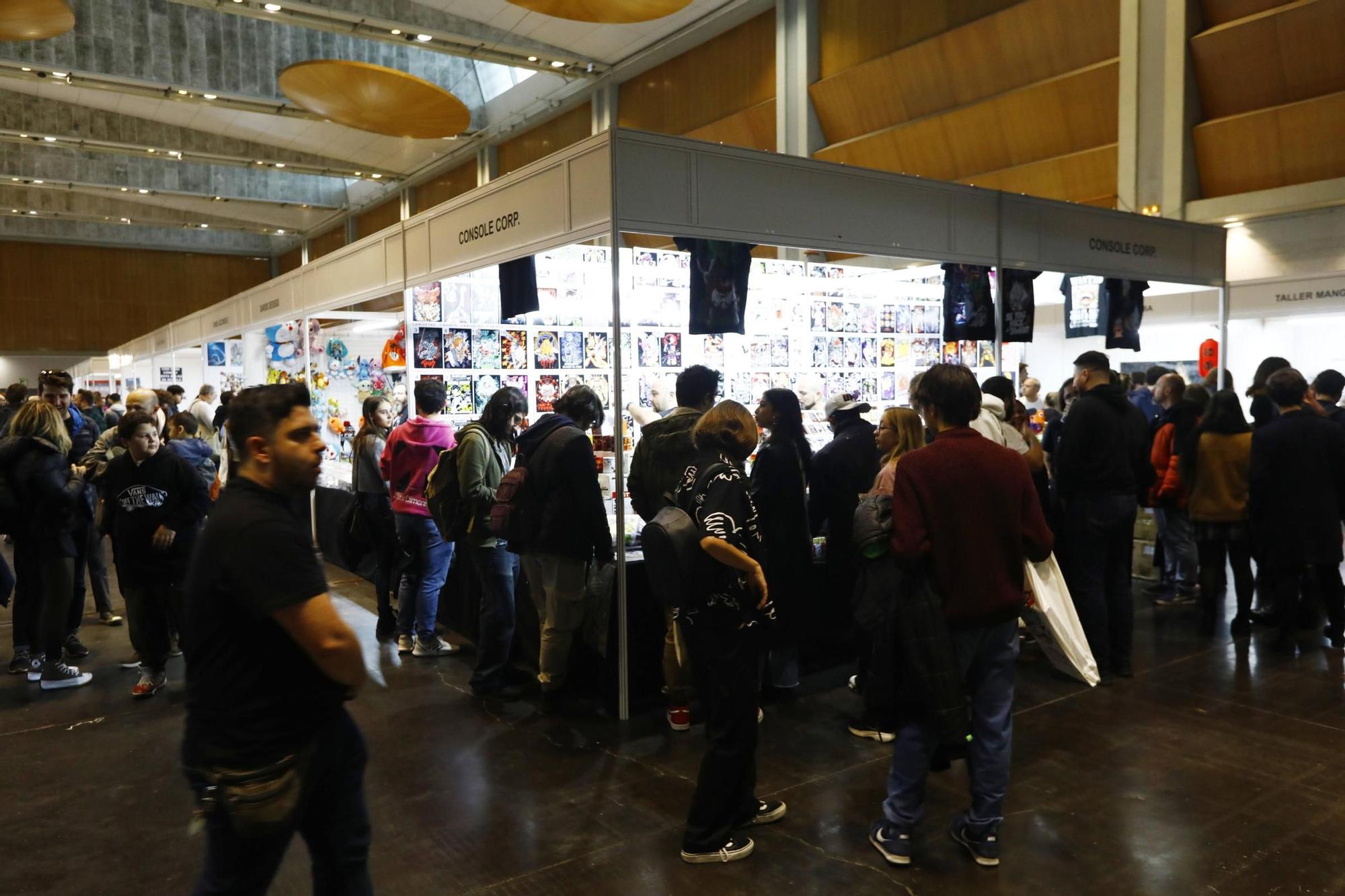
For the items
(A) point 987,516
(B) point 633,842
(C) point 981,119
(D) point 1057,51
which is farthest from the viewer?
(C) point 981,119

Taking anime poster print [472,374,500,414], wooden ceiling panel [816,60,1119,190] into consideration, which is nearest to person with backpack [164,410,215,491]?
anime poster print [472,374,500,414]

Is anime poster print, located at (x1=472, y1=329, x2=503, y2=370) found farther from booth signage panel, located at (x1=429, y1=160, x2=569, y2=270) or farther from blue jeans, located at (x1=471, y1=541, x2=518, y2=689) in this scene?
blue jeans, located at (x1=471, y1=541, x2=518, y2=689)

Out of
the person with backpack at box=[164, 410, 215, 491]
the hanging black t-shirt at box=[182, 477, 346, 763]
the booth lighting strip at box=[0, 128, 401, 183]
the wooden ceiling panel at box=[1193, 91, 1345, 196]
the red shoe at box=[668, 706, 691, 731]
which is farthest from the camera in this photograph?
the booth lighting strip at box=[0, 128, 401, 183]

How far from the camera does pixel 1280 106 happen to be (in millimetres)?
7406

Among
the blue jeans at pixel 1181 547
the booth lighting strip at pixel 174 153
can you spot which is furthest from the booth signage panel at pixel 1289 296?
the booth lighting strip at pixel 174 153

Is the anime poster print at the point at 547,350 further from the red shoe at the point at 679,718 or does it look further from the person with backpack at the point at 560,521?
the red shoe at the point at 679,718

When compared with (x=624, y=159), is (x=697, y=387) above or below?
below

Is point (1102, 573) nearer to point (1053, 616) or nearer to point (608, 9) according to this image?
point (1053, 616)

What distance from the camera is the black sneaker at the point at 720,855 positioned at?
9.44 ft

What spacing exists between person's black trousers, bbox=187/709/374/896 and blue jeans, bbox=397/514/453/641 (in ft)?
11.2

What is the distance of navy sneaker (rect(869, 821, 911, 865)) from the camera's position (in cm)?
285

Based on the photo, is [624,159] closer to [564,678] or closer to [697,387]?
[697,387]

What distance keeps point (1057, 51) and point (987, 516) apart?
7354 millimetres

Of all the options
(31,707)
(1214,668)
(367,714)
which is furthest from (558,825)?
(1214,668)
